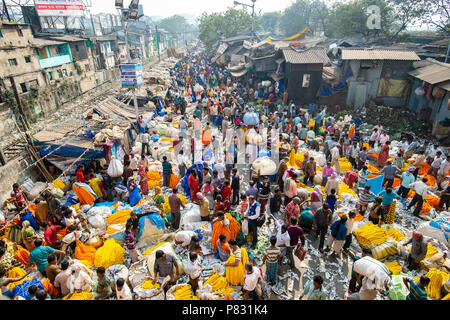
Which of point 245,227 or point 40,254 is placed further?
point 245,227

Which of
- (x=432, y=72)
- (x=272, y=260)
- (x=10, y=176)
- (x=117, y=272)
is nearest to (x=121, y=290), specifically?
(x=117, y=272)

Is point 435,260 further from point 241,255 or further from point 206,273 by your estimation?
point 206,273

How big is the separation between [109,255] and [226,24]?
48.1 meters

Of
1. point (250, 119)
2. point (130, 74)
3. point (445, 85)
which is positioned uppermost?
point (130, 74)

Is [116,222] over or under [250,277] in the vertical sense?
under

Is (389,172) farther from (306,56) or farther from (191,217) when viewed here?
(306,56)

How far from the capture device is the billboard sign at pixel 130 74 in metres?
11.9

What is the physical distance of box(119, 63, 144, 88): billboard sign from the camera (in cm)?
1187

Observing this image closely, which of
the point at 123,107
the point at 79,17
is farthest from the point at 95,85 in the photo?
the point at 123,107

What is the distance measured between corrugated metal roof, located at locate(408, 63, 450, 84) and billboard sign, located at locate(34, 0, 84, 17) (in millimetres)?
34764

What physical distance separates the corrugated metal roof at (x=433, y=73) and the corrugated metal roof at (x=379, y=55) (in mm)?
1022

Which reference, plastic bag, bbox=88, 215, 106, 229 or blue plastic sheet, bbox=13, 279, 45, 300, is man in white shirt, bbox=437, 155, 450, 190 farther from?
blue plastic sheet, bbox=13, 279, 45, 300

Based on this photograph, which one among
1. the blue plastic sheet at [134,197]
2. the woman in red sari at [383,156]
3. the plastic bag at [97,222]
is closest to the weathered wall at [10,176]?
the plastic bag at [97,222]

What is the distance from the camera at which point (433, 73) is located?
538 inches
